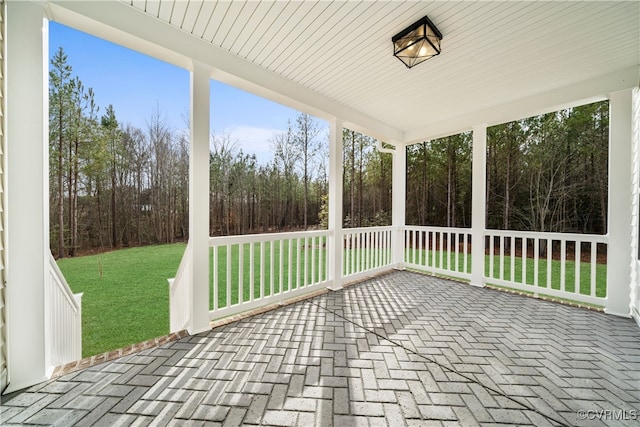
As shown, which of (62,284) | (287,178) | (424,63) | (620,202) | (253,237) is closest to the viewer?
(62,284)

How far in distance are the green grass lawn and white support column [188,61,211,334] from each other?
6.25ft

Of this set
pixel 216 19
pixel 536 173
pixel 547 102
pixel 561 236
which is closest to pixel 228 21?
pixel 216 19

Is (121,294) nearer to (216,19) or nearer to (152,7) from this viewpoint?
(152,7)

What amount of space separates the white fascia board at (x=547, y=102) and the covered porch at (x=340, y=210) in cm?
2

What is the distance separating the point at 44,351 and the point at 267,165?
6.52m

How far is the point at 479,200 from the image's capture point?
399 centimetres

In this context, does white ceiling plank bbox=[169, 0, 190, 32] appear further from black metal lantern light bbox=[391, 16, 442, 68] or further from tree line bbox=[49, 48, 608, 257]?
tree line bbox=[49, 48, 608, 257]

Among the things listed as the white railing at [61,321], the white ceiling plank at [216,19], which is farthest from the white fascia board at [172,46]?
the white railing at [61,321]

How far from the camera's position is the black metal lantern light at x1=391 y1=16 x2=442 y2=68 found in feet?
6.86

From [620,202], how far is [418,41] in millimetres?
3069

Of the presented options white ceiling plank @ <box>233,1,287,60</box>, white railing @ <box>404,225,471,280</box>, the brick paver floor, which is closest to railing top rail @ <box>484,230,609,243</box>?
white railing @ <box>404,225,471,280</box>

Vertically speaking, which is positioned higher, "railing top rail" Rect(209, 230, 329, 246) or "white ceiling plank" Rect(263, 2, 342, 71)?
"white ceiling plank" Rect(263, 2, 342, 71)

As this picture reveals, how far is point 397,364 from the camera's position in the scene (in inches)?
76.4

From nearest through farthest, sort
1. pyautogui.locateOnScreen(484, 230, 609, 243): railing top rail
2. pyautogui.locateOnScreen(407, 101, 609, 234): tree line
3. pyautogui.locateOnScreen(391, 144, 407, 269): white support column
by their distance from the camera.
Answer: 1. pyautogui.locateOnScreen(484, 230, 609, 243): railing top rail
2. pyautogui.locateOnScreen(391, 144, 407, 269): white support column
3. pyautogui.locateOnScreen(407, 101, 609, 234): tree line
